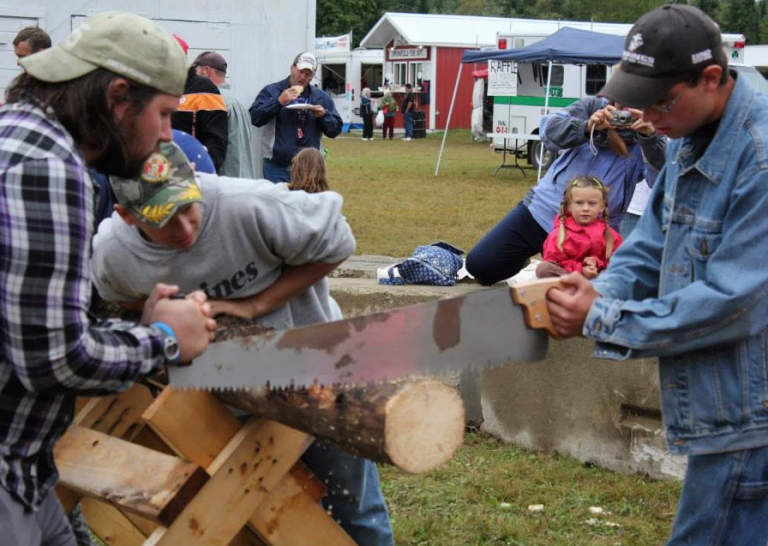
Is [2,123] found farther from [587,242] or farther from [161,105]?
[587,242]

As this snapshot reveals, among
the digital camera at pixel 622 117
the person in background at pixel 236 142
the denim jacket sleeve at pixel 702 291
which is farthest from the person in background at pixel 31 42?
the denim jacket sleeve at pixel 702 291

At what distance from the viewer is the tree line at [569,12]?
52562 mm

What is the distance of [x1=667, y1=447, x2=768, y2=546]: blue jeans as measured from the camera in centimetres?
290

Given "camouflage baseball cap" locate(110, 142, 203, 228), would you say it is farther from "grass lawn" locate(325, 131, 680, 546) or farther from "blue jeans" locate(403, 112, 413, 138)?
"blue jeans" locate(403, 112, 413, 138)

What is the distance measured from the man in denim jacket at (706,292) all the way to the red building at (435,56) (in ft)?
117

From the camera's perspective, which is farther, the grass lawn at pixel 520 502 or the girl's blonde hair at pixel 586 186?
the girl's blonde hair at pixel 586 186

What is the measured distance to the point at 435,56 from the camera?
38.9 metres

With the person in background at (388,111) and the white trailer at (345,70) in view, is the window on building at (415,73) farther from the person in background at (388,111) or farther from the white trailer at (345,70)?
the person in background at (388,111)

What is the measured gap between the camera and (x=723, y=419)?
2.88 metres

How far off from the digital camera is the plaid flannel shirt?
4.13 metres

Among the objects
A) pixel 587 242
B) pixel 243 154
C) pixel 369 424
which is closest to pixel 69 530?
pixel 369 424

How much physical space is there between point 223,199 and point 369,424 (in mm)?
834

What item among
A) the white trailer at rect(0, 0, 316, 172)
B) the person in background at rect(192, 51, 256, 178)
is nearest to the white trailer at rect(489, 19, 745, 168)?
the white trailer at rect(0, 0, 316, 172)

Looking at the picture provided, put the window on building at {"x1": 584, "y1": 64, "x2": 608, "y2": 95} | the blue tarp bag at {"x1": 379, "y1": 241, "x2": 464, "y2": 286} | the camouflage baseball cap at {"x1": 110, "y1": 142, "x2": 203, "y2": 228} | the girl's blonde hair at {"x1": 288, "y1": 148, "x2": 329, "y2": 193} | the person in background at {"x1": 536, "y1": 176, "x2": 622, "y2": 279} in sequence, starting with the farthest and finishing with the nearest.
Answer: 1. the window on building at {"x1": 584, "y1": 64, "x2": 608, "y2": 95}
2. the girl's blonde hair at {"x1": 288, "y1": 148, "x2": 329, "y2": 193}
3. the blue tarp bag at {"x1": 379, "y1": 241, "x2": 464, "y2": 286}
4. the person in background at {"x1": 536, "y1": 176, "x2": 622, "y2": 279}
5. the camouflage baseball cap at {"x1": 110, "y1": 142, "x2": 203, "y2": 228}
